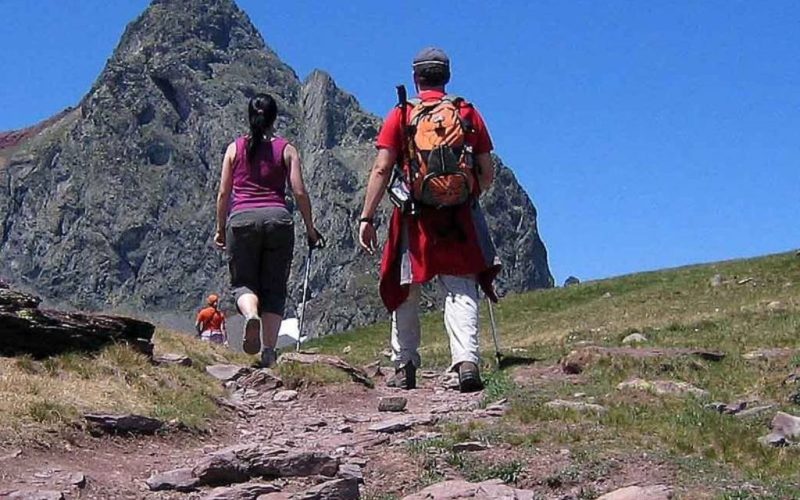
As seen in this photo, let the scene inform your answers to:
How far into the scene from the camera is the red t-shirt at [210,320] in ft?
69.4

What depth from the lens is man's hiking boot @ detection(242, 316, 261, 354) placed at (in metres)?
11.3

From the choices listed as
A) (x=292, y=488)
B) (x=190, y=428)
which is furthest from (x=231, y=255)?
(x=292, y=488)

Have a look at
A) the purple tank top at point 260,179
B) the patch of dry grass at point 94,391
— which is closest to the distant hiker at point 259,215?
the purple tank top at point 260,179

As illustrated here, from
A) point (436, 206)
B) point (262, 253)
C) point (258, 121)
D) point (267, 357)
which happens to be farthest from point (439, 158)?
point (267, 357)

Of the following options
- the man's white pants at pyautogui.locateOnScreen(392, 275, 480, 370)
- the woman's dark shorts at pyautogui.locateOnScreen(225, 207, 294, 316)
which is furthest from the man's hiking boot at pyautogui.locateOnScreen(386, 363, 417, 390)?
the woman's dark shorts at pyautogui.locateOnScreen(225, 207, 294, 316)

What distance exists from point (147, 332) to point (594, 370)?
12.1 feet

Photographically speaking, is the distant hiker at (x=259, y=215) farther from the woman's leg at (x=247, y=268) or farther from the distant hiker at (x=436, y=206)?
the distant hiker at (x=436, y=206)

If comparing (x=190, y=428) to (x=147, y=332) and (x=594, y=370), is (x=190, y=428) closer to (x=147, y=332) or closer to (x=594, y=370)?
(x=147, y=332)

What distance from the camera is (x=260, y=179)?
1167 centimetres

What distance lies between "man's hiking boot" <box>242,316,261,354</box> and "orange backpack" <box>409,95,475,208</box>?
186 cm

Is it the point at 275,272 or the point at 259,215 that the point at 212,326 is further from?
the point at 259,215

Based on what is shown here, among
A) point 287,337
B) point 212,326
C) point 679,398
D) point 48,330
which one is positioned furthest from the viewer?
point 287,337

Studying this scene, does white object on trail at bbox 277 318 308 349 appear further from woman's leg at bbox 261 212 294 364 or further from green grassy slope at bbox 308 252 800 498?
green grassy slope at bbox 308 252 800 498

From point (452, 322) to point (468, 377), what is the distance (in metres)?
0.45
